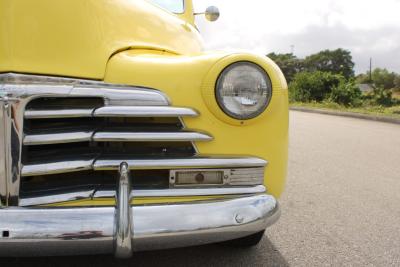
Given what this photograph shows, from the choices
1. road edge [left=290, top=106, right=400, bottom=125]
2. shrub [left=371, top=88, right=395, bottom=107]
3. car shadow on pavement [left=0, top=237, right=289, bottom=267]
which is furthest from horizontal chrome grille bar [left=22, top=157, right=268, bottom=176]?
shrub [left=371, top=88, right=395, bottom=107]

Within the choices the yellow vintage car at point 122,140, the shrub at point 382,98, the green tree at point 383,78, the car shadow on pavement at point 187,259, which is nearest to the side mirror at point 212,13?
the yellow vintage car at point 122,140

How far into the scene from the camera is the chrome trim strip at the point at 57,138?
1.68 meters

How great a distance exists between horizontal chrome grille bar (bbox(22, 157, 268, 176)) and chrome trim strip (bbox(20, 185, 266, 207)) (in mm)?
93

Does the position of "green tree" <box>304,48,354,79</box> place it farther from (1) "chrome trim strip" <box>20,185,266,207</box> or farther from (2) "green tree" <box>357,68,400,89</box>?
(1) "chrome trim strip" <box>20,185,266,207</box>

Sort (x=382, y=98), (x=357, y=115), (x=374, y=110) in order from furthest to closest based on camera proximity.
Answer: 1. (x=382, y=98)
2. (x=374, y=110)
3. (x=357, y=115)

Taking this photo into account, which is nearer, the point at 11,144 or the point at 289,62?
the point at 11,144

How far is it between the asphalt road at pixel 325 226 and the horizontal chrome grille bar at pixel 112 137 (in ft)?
2.63

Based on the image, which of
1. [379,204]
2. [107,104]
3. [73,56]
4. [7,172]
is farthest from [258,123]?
[379,204]

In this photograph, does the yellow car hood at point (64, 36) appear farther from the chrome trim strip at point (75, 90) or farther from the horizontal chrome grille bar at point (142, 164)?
the horizontal chrome grille bar at point (142, 164)

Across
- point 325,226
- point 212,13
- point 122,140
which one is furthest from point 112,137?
point 212,13

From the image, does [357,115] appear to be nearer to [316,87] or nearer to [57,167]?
[316,87]

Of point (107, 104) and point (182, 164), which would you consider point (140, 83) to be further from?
point (182, 164)

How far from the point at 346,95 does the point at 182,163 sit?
20632 mm

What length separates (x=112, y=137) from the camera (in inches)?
68.4
